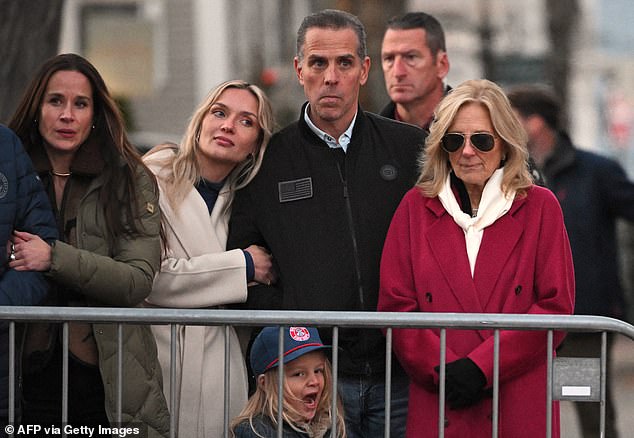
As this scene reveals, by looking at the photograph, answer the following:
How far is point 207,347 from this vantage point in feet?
17.7

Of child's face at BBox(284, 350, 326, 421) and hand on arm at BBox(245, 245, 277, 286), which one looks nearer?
child's face at BBox(284, 350, 326, 421)

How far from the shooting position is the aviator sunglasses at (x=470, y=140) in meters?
5.15

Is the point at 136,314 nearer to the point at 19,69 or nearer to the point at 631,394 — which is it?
the point at 19,69

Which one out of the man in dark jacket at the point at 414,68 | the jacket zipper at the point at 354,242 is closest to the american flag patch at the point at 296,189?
the jacket zipper at the point at 354,242

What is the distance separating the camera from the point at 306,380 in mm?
5168

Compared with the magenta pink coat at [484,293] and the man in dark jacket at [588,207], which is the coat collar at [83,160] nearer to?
the magenta pink coat at [484,293]

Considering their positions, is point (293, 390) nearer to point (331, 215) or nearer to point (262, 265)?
point (262, 265)

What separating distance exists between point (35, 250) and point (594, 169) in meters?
4.08

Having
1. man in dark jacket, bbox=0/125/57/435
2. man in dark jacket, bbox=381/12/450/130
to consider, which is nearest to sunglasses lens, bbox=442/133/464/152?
man in dark jacket, bbox=381/12/450/130

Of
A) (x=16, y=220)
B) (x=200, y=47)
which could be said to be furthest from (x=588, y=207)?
(x=200, y=47)

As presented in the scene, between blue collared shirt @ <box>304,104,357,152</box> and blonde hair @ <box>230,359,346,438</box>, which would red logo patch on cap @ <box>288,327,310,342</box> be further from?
blue collared shirt @ <box>304,104,357,152</box>

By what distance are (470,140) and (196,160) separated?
1.15 m

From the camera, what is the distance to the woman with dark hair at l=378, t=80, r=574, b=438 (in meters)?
4.95

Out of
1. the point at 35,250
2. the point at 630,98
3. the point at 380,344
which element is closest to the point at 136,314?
the point at 35,250
